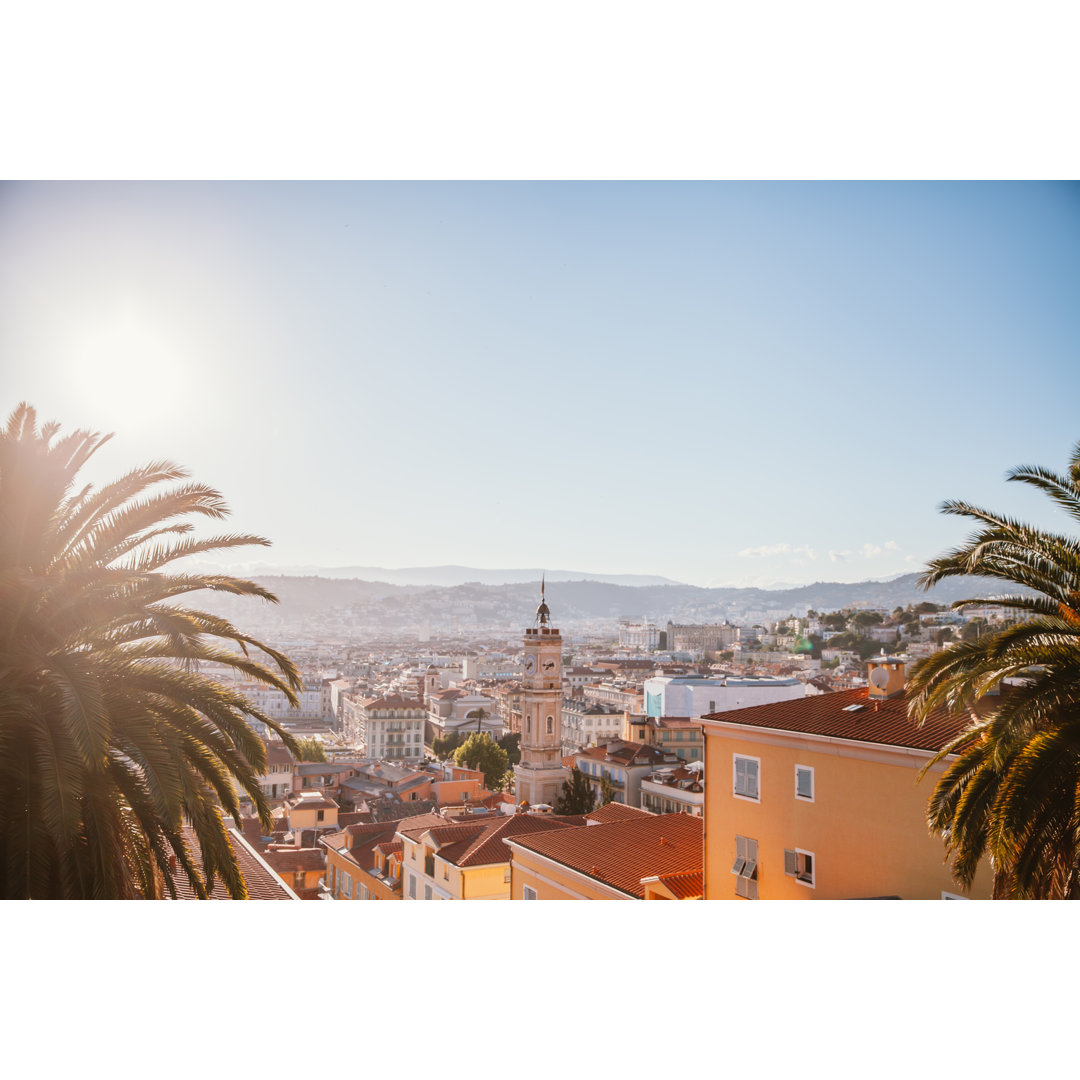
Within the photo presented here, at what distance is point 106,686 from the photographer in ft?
9.75

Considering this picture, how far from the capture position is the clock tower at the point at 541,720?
21391mm

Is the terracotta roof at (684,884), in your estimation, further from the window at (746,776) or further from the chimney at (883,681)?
the chimney at (883,681)

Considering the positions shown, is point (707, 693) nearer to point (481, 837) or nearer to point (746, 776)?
point (481, 837)

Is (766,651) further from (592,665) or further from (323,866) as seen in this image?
(323,866)

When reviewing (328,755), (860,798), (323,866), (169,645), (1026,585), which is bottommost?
(328,755)

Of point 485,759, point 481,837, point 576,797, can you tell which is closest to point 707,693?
point 485,759

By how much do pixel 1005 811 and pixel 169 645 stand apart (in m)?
3.22

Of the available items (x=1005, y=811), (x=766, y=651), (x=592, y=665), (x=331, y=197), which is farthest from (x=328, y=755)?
(x=1005, y=811)

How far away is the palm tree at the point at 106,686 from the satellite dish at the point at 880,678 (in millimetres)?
3557

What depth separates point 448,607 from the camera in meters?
29.4

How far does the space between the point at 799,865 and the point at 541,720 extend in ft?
56.3

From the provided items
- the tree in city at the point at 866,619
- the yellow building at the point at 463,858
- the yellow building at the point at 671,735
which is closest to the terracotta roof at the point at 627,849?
the yellow building at the point at 463,858

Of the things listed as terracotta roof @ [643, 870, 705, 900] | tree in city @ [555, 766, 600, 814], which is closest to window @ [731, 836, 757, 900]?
terracotta roof @ [643, 870, 705, 900]

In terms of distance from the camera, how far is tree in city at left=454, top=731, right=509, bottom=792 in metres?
26.6
